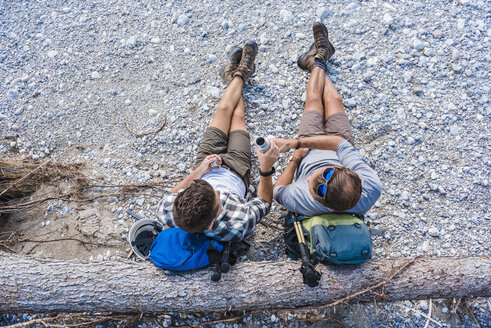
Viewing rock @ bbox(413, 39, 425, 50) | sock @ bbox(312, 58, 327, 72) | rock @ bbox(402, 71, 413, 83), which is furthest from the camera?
rock @ bbox(413, 39, 425, 50)

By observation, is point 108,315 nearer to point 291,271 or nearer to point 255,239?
point 255,239

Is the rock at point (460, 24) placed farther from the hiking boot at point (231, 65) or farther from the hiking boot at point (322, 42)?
the hiking boot at point (231, 65)

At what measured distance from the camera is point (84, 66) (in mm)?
6031

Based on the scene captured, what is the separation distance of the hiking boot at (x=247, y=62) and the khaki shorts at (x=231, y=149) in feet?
3.78

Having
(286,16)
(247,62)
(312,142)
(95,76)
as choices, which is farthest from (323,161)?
(95,76)

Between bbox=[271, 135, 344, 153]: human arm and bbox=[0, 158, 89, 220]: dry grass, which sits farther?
bbox=[0, 158, 89, 220]: dry grass

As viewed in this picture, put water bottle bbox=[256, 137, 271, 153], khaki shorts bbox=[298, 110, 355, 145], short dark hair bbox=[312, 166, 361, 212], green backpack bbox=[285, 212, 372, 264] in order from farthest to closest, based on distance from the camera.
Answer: khaki shorts bbox=[298, 110, 355, 145] → water bottle bbox=[256, 137, 271, 153] → green backpack bbox=[285, 212, 372, 264] → short dark hair bbox=[312, 166, 361, 212]

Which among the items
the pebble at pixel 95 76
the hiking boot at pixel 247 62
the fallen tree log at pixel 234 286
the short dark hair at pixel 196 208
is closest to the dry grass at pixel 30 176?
the fallen tree log at pixel 234 286

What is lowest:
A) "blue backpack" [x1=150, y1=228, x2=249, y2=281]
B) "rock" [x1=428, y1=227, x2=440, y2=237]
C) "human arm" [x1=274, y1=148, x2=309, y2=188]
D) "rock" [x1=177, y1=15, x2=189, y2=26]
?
"rock" [x1=428, y1=227, x2=440, y2=237]

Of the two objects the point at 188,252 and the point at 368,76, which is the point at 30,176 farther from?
the point at 368,76

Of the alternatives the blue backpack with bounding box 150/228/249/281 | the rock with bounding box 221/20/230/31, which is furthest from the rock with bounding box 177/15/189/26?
the blue backpack with bounding box 150/228/249/281

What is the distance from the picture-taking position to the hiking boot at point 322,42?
518 cm

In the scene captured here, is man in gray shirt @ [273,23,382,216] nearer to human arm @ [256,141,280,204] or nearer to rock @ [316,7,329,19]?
human arm @ [256,141,280,204]

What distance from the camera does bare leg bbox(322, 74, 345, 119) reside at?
480 centimetres
